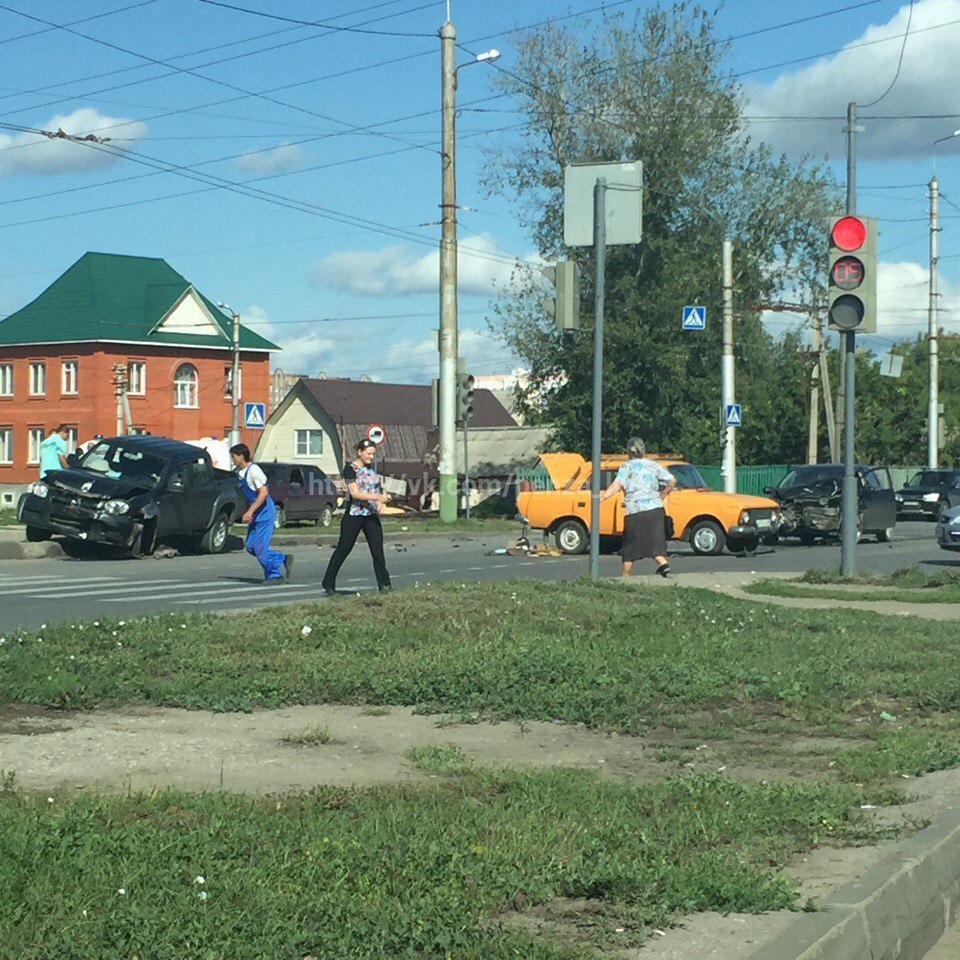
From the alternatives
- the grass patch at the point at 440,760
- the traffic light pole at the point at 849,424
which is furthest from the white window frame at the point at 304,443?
the grass patch at the point at 440,760

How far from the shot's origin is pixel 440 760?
7293 millimetres

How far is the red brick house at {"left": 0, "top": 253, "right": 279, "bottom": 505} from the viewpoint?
7806 cm

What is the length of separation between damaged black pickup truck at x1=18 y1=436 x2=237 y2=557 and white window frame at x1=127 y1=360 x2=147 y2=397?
5252cm

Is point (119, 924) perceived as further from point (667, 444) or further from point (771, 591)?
point (667, 444)

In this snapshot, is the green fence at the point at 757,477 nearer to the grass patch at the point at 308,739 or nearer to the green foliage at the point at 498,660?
the green foliage at the point at 498,660

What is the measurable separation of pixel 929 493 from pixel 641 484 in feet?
113

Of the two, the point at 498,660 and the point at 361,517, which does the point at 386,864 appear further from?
the point at 361,517

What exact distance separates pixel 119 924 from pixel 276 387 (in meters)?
125

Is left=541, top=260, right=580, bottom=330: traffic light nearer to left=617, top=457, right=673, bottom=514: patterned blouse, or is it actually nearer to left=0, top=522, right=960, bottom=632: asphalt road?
left=0, top=522, right=960, bottom=632: asphalt road

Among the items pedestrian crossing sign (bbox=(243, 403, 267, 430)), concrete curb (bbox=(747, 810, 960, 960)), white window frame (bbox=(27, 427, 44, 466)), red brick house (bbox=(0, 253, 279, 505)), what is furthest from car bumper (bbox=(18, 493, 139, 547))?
white window frame (bbox=(27, 427, 44, 466))

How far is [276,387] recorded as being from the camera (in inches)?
5037

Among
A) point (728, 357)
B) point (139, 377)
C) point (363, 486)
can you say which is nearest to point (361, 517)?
point (363, 486)

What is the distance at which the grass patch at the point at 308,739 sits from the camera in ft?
25.7

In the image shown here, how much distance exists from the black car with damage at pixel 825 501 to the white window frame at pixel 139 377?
4964 centimetres
